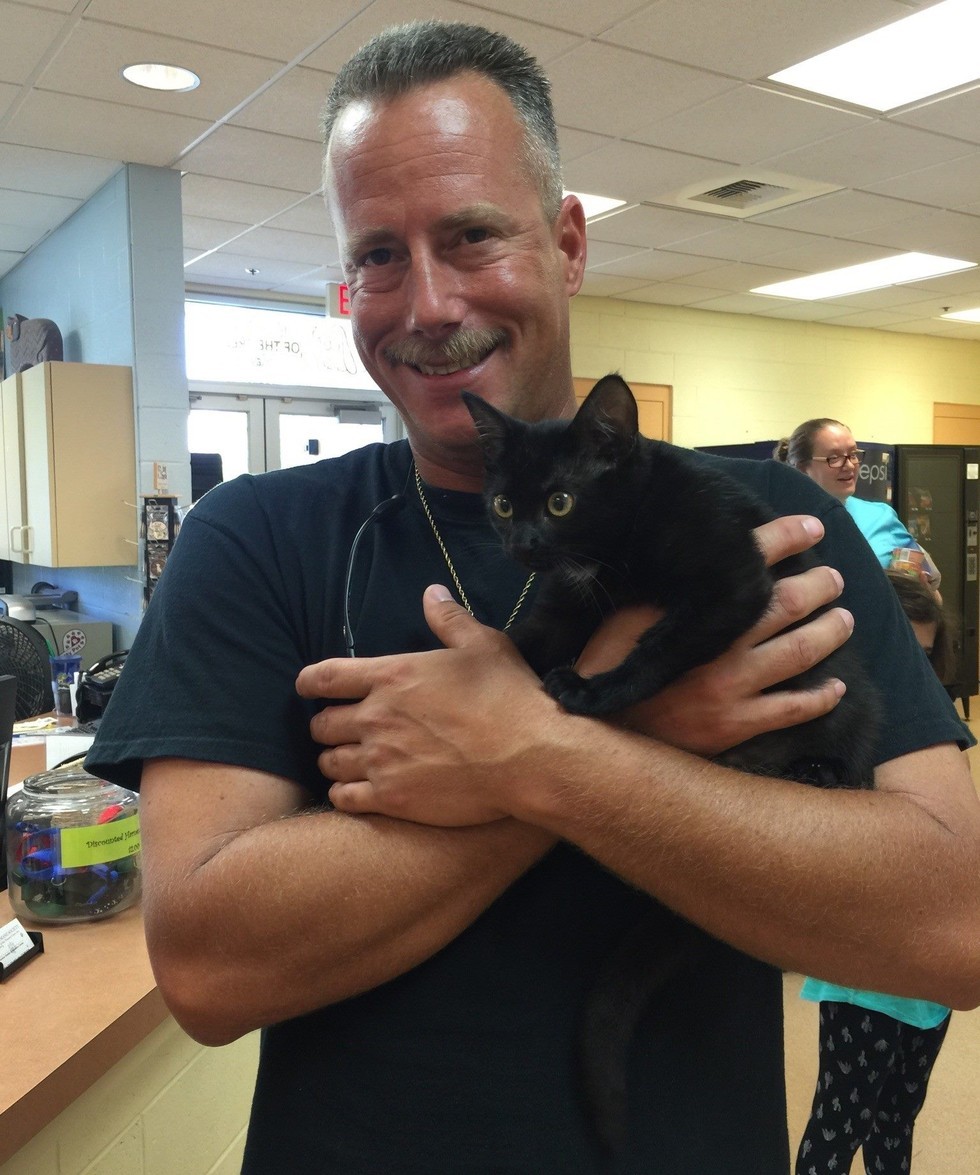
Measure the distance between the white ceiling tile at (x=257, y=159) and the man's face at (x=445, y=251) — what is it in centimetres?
360

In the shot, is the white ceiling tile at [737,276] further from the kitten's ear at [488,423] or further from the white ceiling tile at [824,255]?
the kitten's ear at [488,423]

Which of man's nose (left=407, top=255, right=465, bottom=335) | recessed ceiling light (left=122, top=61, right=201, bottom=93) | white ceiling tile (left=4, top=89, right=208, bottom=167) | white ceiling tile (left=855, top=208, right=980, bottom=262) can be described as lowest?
man's nose (left=407, top=255, right=465, bottom=335)

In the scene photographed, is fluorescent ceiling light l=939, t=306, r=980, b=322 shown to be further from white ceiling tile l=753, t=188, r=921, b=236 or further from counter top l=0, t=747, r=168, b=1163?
counter top l=0, t=747, r=168, b=1163

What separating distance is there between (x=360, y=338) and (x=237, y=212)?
15.5 ft

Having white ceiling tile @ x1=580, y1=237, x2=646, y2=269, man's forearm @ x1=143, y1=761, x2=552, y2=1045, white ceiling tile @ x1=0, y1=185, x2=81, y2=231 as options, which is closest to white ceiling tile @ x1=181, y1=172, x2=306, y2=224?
white ceiling tile @ x1=0, y1=185, x2=81, y2=231

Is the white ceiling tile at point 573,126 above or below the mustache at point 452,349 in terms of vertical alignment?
above

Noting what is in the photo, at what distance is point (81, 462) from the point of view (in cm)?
463

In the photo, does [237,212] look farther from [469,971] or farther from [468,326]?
[469,971]

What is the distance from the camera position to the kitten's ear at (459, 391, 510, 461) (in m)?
0.95

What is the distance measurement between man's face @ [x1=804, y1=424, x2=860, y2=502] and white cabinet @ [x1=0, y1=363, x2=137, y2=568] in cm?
322

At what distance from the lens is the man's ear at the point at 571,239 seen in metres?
1.12

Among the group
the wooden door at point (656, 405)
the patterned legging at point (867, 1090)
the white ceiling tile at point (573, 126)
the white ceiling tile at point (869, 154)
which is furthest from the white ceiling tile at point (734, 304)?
the patterned legging at point (867, 1090)

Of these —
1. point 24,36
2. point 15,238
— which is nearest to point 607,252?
point 15,238

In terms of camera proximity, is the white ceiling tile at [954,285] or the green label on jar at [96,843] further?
the white ceiling tile at [954,285]
